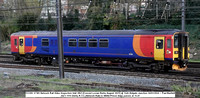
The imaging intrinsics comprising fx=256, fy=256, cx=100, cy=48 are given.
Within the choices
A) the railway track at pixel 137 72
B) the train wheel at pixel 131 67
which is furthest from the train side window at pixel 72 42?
the train wheel at pixel 131 67

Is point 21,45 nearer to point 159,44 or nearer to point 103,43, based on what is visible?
point 103,43

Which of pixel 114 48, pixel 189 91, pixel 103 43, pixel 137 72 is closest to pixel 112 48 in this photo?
pixel 114 48

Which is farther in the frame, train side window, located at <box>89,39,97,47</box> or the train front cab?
train side window, located at <box>89,39,97,47</box>

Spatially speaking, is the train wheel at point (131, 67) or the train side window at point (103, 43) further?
the train side window at point (103, 43)

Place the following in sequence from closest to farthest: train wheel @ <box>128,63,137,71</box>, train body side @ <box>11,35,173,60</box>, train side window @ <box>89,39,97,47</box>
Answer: train body side @ <box>11,35,173,60</box> < train wheel @ <box>128,63,137,71</box> < train side window @ <box>89,39,97,47</box>

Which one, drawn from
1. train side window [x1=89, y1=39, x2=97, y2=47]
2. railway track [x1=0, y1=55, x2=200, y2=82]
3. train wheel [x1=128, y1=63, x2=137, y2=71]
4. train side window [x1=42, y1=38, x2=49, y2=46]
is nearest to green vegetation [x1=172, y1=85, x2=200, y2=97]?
railway track [x1=0, y1=55, x2=200, y2=82]

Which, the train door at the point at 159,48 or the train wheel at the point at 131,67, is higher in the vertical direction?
the train door at the point at 159,48

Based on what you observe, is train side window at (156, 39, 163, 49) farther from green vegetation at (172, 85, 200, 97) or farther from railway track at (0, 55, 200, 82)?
green vegetation at (172, 85, 200, 97)

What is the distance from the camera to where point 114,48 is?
766 inches

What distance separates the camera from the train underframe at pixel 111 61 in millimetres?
17656

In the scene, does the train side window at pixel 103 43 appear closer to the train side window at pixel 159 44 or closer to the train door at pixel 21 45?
the train side window at pixel 159 44

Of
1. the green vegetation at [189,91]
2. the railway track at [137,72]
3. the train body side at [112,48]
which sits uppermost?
the train body side at [112,48]

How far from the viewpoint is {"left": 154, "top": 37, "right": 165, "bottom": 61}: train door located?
1716 centimetres

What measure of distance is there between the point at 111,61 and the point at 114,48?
46.4 inches
